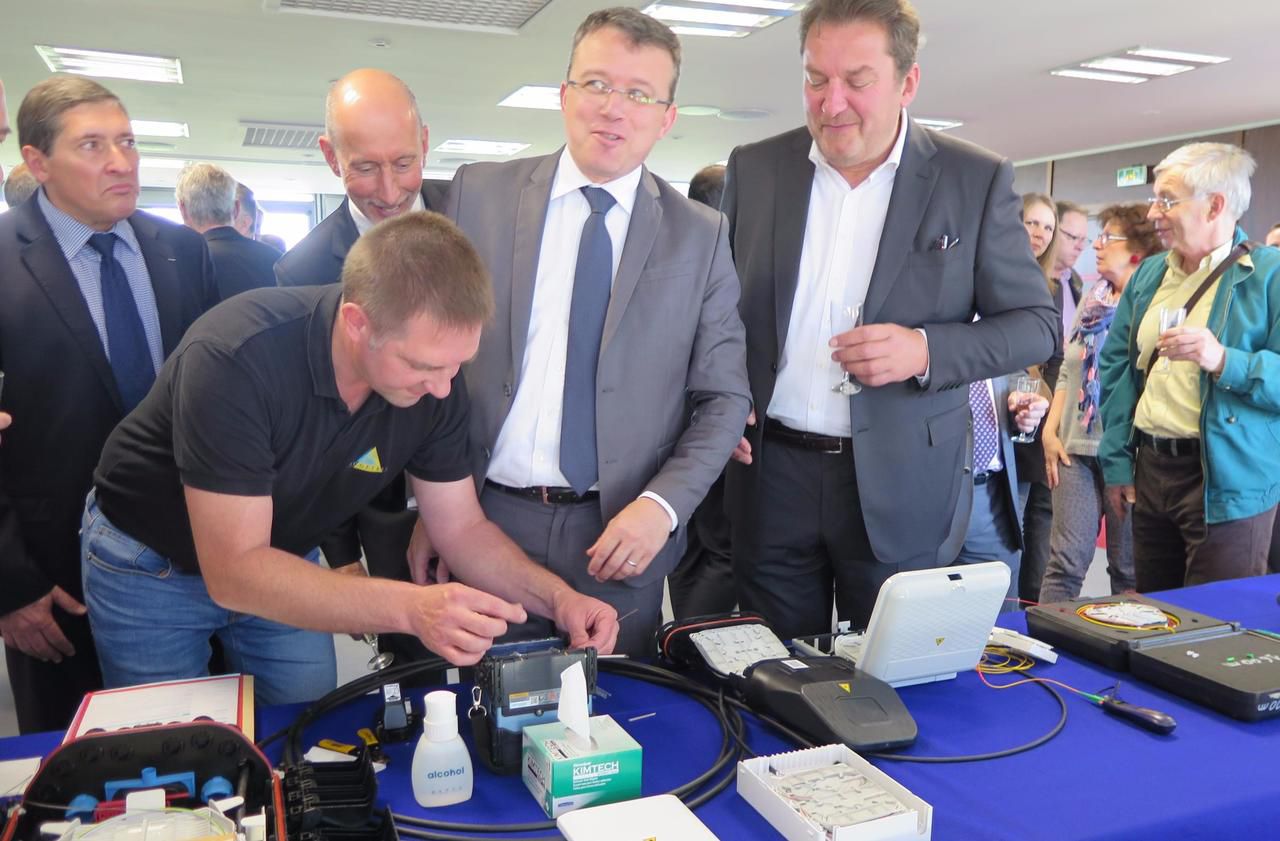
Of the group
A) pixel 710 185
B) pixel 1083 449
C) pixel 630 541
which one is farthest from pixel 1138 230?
pixel 630 541

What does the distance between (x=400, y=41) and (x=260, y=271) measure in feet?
12.0

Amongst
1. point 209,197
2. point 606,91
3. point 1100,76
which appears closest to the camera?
point 606,91

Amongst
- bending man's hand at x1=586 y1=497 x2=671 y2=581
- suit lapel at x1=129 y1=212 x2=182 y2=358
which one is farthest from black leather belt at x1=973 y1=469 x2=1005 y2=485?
suit lapel at x1=129 y1=212 x2=182 y2=358

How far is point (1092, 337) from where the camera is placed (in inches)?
144

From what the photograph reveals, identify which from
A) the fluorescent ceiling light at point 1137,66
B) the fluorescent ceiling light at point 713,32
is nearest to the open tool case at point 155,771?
the fluorescent ceiling light at point 713,32

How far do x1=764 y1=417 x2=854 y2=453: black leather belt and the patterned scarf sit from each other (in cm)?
200

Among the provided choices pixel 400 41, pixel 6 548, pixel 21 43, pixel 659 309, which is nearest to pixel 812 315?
pixel 659 309

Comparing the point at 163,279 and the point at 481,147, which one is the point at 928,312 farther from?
the point at 481,147

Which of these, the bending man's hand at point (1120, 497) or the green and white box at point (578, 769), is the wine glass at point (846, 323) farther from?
the bending man's hand at point (1120, 497)

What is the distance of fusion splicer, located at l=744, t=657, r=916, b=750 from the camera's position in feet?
4.04

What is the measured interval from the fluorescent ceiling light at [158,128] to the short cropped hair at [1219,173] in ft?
30.3

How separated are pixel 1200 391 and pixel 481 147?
9584mm

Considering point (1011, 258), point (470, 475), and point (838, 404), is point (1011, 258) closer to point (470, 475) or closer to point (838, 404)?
point (838, 404)

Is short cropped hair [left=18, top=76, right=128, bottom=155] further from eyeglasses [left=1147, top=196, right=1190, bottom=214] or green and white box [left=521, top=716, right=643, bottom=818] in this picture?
eyeglasses [left=1147, top=196, right=1190, bottom=214]
